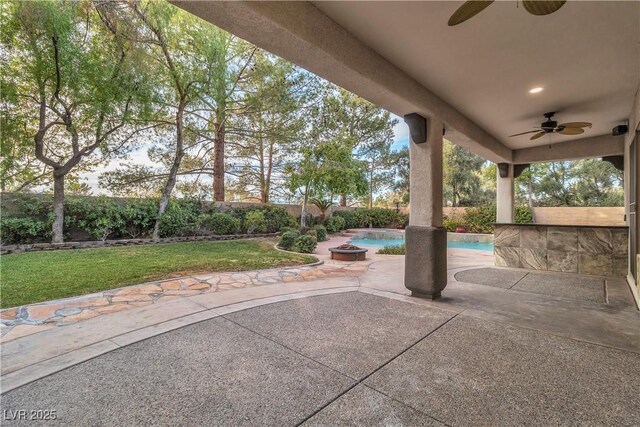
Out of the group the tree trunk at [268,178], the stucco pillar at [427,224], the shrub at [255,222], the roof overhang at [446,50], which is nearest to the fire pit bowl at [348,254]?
the stucco pillar at [427,224]

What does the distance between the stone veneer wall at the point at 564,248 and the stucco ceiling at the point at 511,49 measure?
7.60ft

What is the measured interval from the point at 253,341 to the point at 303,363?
0.60 metres

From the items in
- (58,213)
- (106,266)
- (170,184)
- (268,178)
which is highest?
(268,178)

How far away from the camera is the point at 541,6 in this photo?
5.78 feet

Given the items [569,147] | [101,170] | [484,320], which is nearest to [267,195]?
[101,170]

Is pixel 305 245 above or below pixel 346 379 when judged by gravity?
above

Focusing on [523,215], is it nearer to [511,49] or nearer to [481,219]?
[481,219]

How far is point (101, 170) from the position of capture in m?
10.4

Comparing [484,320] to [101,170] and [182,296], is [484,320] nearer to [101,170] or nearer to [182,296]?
[182,296]

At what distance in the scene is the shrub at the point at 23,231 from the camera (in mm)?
6688

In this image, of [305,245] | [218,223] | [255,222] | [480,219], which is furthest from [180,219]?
[480,219]

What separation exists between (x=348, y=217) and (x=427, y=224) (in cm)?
1285

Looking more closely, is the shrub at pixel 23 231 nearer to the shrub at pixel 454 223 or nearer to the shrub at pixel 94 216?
the shrub at pixel 94 216

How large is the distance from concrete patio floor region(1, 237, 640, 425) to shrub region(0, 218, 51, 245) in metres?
6.07
